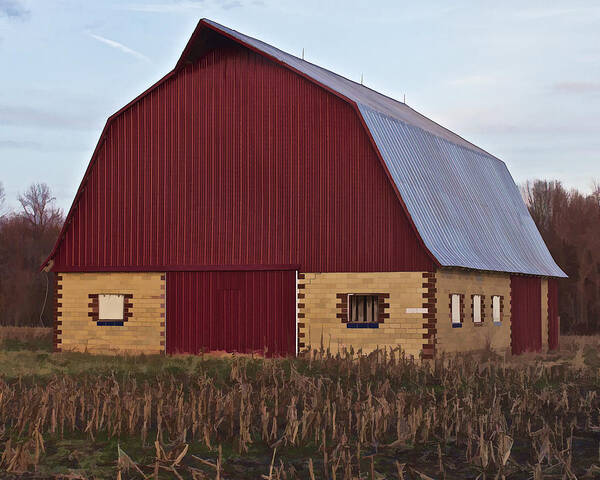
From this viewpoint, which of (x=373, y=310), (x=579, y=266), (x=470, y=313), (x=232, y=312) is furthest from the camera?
(x=579, y=266)

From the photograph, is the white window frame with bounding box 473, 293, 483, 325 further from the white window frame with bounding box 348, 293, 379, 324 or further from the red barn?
the white window frame with bounding box 348, 293, 379, 324

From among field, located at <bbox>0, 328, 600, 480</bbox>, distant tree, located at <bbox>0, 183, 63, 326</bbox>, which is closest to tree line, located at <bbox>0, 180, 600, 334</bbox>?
distant tree, located at <bbox>0, 183, 63, 326</bbox>

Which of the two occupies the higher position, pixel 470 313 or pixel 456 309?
pixel 456 309

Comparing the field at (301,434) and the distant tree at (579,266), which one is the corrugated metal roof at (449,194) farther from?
the distant tree at (579,266)

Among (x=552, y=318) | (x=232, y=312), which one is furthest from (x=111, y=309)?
(x=552, y=318)

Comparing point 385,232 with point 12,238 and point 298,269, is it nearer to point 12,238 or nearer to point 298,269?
point 298,269

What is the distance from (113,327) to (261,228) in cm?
524

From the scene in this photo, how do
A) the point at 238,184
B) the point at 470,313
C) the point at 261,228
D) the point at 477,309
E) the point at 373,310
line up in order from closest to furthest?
1. the point at 373,310
2. the point at 261,228
3. the point at 238,184
4. the point at 470,313
5. the point at 477,309

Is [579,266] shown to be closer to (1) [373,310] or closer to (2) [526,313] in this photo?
(2) [526,313]

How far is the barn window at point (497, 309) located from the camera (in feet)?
98.3

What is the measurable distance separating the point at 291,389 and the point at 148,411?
3.15 metres

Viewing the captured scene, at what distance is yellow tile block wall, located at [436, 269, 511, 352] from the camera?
25.0 metres

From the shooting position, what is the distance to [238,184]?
2675 cm

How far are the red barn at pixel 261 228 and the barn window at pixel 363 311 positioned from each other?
4 cm
